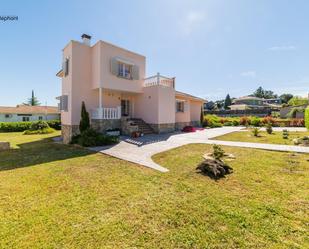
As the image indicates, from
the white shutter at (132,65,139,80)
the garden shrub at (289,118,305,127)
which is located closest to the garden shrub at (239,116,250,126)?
the garden shrub at (289,118,305,127)

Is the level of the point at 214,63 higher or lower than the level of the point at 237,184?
higher

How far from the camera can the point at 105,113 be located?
1438cm

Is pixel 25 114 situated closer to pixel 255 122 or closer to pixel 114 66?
pixel 114 66

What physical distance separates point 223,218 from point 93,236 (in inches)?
101

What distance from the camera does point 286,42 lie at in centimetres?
1580

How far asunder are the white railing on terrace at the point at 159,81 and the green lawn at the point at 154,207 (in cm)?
1090

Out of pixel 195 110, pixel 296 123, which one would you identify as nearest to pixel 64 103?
pixel 195 110

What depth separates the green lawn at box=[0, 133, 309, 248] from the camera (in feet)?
9.80

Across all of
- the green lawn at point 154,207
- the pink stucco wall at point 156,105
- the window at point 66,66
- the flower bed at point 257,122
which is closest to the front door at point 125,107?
the pink stucco wall at point 156,105

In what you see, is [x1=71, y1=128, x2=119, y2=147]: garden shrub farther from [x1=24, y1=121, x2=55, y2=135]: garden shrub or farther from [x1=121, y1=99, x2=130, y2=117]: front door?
[x1=24, y1=121, x2=55, y2=135]: garden shrub

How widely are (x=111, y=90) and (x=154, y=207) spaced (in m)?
13.1

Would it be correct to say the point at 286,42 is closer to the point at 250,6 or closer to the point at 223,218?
the point at 250,6

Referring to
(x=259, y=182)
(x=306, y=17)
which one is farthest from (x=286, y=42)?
(x=259, y=182)

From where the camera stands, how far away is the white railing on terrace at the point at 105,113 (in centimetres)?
1402
